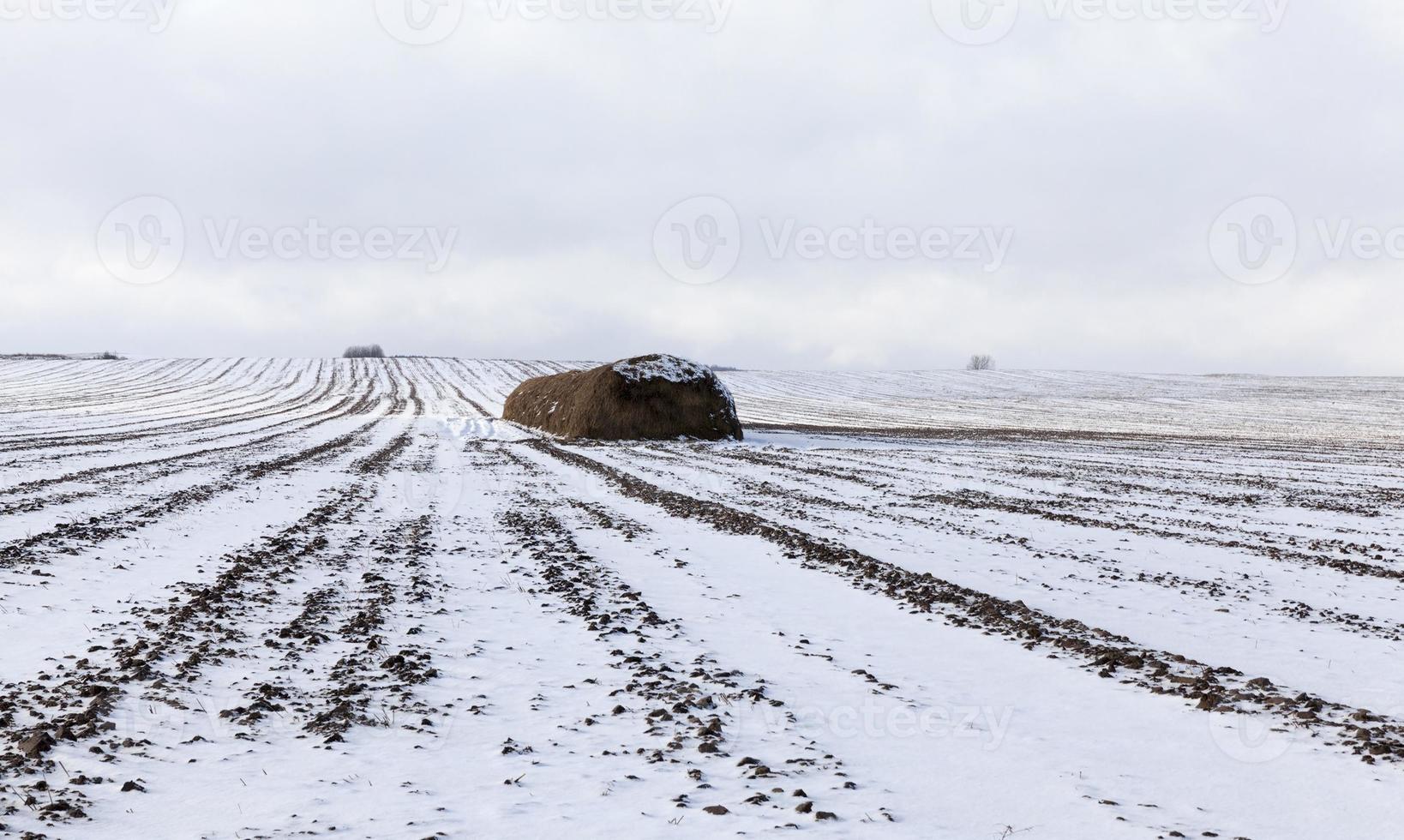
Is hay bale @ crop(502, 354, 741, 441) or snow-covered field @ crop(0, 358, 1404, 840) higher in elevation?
hay bale @ crop(502, 354, 741, 441)

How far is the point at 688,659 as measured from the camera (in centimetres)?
635

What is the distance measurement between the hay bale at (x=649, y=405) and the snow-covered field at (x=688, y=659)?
13305mm

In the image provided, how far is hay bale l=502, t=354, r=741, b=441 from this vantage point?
29844mm

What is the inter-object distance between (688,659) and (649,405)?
2395 cm

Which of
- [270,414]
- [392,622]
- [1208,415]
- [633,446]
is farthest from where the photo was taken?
[1208,415]

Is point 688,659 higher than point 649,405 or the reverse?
the reverse

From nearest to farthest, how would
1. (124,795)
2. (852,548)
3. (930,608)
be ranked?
(124,795) < (930,608) < (852,548)

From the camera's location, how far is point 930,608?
786 centimetres

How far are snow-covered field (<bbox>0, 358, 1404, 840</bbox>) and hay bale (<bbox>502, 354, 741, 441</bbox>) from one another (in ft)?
43.7

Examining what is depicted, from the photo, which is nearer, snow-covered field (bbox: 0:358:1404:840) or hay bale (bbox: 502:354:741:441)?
snow-covered field (bbox: 0:358:1404:840)

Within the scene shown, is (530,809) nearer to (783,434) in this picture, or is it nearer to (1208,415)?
(783,434)

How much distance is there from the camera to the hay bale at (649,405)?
29.8 m

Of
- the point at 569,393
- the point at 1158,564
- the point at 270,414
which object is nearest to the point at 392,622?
the point at 1158,564

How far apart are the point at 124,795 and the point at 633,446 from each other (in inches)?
909
